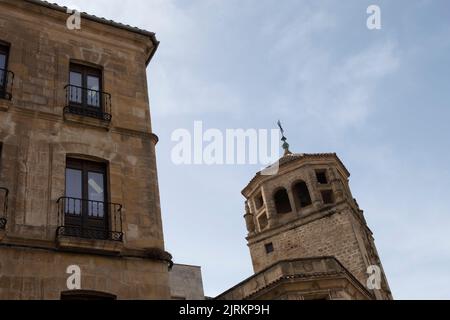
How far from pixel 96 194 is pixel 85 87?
109 inches

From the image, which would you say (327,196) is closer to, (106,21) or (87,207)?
(106,21)

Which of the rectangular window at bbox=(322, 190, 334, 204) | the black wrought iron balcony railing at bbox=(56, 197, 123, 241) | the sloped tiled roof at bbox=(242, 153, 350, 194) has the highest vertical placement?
the sloped tiled roof at bbox=(242, 153, 350, 194)

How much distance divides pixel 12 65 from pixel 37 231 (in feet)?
12.6

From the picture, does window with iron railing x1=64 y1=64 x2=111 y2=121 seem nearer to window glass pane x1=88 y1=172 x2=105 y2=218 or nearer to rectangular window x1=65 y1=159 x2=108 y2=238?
rectangular window x1=65 y1=159 x2=108 y2=238

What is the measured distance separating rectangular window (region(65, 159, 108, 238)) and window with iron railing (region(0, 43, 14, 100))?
1813mm

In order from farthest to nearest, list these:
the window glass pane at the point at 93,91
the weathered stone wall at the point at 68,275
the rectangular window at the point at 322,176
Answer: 1. the rectangular window at the point at 322,176
2. the window glass pane at the point at 93,91
3. the weathered stone wall at the point at 68,275

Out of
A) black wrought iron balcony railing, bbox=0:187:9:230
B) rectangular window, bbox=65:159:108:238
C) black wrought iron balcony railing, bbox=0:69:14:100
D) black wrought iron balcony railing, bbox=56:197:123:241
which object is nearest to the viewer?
black wrought iron balcony railing, bbox=0:187:9:230

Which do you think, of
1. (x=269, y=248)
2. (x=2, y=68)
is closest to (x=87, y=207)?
(x=2, y=68)

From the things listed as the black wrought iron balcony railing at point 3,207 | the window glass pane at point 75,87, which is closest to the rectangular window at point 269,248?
the window glass pane at point 75,87

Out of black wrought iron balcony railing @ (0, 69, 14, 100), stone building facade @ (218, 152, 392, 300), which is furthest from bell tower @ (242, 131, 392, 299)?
black wrought iron balcony railing @ (0, 69, 14, 100)

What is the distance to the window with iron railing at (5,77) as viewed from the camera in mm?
10508

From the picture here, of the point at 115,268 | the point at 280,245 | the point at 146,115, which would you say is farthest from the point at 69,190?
the point at 280,245

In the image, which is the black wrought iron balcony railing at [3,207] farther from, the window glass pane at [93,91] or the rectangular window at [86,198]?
the window glass pane at [93,91]

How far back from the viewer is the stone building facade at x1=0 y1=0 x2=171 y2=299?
9.02 meters
